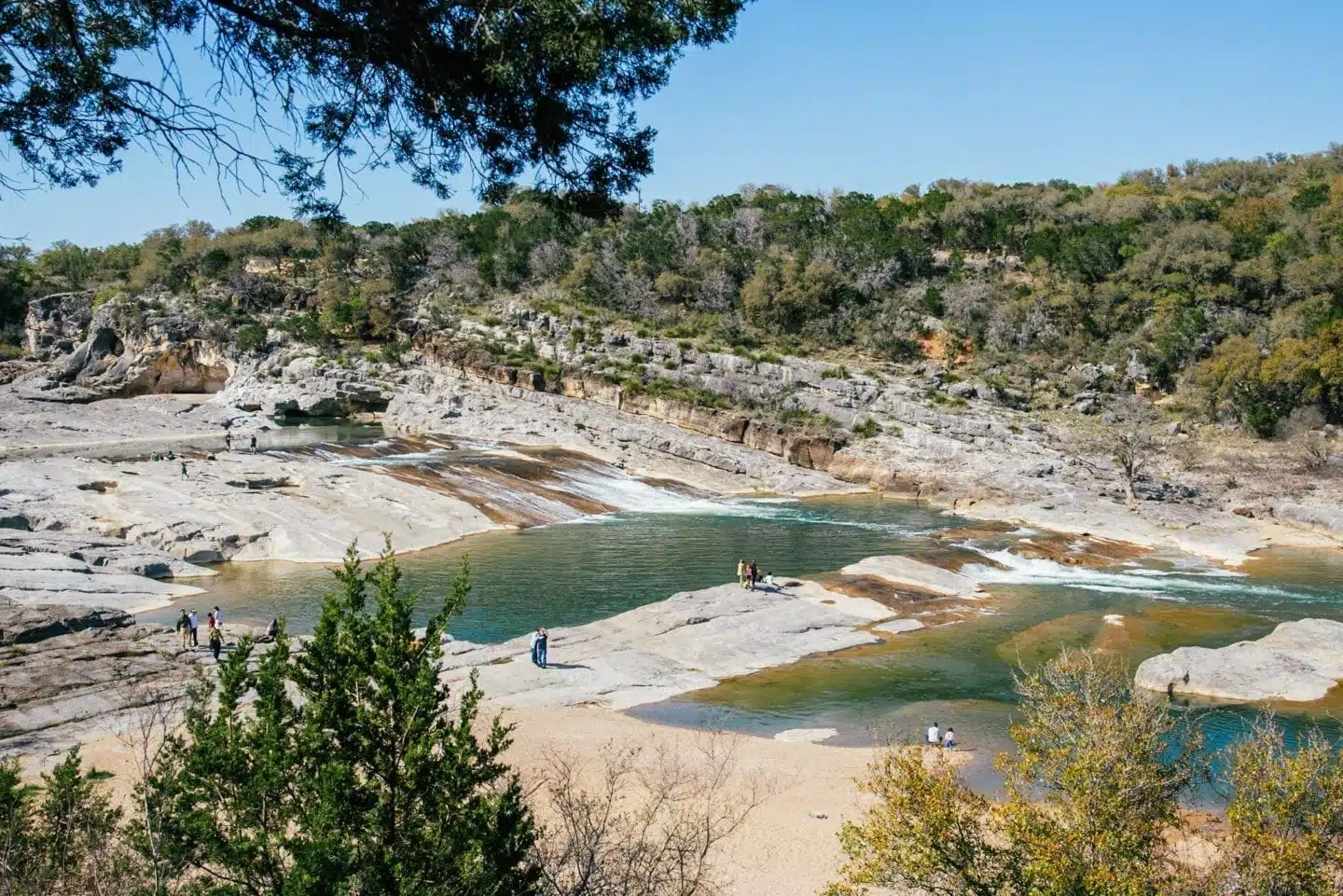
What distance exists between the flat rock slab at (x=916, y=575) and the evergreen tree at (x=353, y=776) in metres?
26.8

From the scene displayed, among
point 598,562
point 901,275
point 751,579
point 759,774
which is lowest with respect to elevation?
point 759,774

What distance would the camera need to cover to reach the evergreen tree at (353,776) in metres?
7.87

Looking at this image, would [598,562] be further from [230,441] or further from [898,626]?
[230,441]

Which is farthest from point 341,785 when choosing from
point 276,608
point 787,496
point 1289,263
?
point 1289,263

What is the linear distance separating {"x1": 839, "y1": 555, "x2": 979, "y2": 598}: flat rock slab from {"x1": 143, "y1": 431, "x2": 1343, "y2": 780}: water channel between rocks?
1.28m

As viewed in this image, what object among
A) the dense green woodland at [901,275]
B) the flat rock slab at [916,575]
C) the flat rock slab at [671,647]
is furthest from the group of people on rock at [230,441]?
the flat rock slab at [916,575]

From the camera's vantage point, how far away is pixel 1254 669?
23734 millimetres

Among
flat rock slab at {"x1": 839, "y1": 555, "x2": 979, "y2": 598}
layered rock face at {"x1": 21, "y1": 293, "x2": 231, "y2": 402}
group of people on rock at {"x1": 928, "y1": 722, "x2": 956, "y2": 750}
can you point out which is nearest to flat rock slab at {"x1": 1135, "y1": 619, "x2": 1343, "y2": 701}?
group of people on rock at {"x1": 928, "y1": 722, "x2": 956, "y2": 750}

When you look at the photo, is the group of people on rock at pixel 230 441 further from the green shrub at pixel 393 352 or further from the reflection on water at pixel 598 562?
the reflection on water at pixel 598 562

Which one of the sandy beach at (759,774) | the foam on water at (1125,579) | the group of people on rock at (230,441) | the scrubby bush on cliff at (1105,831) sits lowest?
the sandy beach at (759,774)

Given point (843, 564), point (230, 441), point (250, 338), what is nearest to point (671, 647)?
point (843, 564)

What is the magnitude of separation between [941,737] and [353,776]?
15.4 metres

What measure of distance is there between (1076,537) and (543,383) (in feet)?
139

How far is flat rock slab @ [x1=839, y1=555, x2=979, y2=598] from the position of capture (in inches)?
1313
